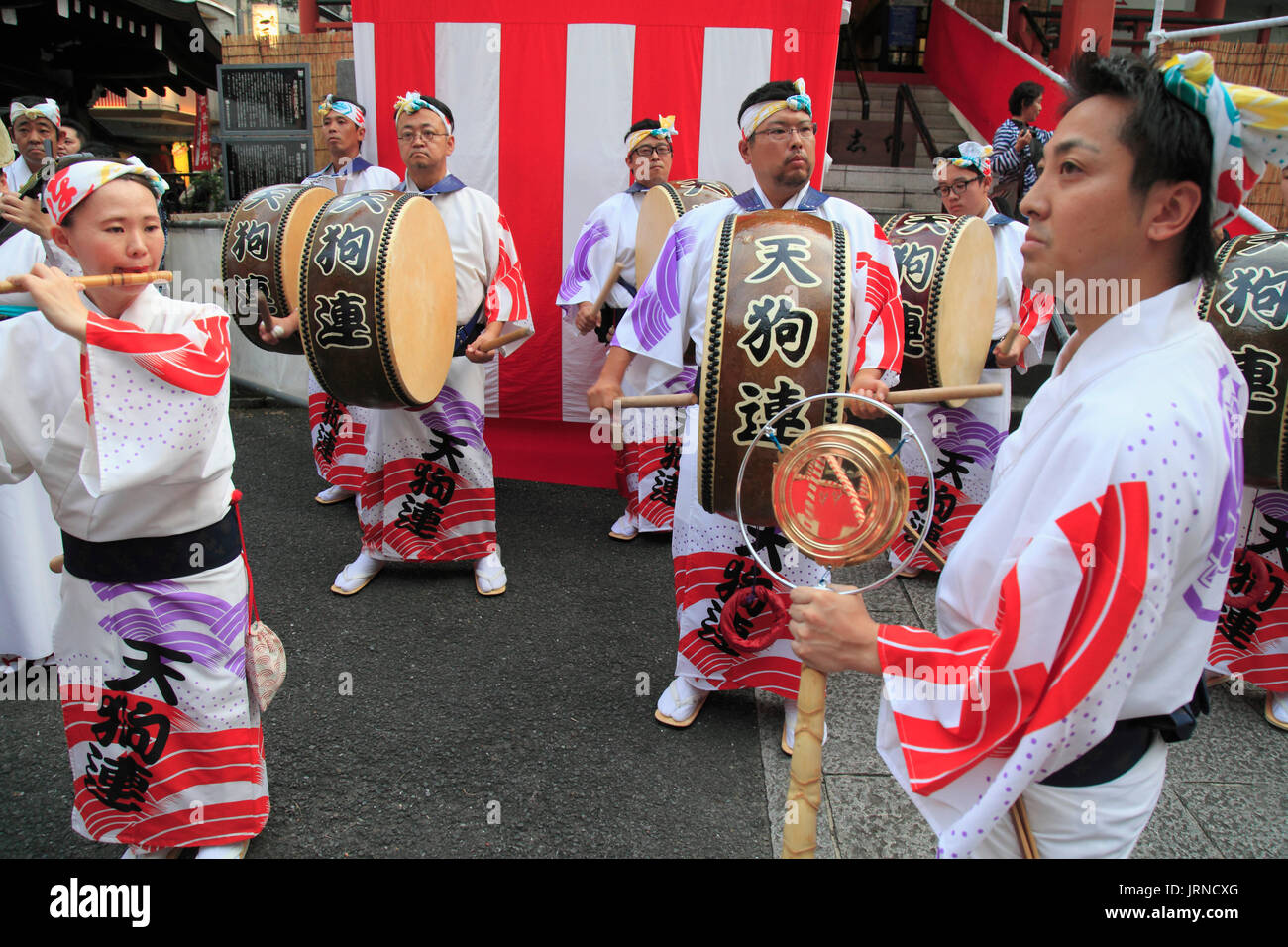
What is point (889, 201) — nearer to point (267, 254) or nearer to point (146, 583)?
point (267, 254)

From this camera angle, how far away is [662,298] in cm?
254

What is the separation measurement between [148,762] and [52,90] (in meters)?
10.5

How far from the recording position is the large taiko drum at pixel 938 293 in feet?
10.8

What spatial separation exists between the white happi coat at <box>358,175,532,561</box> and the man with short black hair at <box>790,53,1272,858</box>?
2.73m

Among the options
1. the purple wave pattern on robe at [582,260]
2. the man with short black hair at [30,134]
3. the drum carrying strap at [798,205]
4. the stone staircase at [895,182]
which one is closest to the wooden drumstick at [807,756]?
the drum carrying strap at [798,205]

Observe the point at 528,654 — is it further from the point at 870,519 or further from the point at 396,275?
the point at 870,519

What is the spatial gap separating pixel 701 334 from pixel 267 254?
2.36 m

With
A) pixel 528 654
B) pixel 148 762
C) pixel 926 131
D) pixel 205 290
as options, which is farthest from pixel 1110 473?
pixel 926 131

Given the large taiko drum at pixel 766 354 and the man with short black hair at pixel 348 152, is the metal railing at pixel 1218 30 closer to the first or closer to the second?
the large taiko drum at pixel 766 354

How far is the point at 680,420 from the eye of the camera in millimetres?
4320

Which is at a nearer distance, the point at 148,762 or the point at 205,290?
the point at 148,762

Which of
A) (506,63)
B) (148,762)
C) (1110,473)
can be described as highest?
(506,63)

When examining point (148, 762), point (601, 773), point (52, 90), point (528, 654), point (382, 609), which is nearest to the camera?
point (148, 762)

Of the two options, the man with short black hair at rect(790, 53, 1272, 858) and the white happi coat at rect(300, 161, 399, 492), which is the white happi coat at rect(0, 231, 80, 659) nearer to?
the white happi coat at rect(300, 161, 399, 492)
